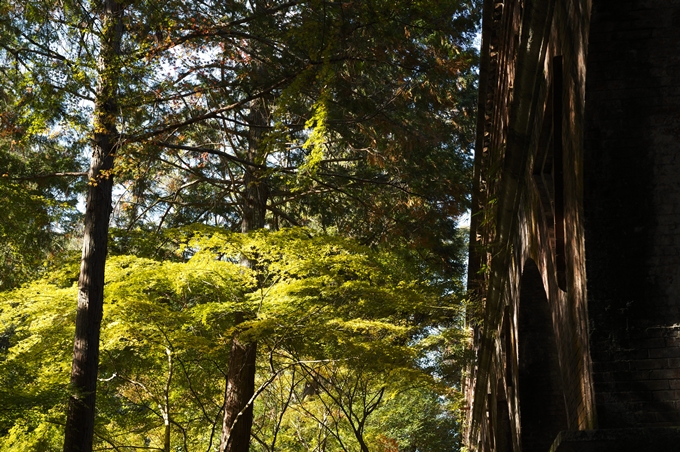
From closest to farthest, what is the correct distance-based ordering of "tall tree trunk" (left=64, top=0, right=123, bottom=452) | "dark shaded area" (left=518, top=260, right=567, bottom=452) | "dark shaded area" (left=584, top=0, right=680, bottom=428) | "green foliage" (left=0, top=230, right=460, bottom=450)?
"dark shaded area" (left=584, top=0, right=680, bottom=428), "dark shaded area" (left=518, top=260, right=567, bottom=452), "tall tree trunk" (left=64, top=0, right=123, bottom=452), "green foliage" (left=0, top=230, right=460, bottom=450)

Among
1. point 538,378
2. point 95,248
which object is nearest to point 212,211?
point 95,248

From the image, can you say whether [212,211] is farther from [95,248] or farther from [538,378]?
[538,378]

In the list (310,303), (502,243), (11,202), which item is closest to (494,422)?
(310,303)

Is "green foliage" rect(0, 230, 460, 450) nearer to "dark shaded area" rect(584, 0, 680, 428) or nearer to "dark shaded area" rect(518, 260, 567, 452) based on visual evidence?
"dark shaded area" rect(518, 260, 567, 452)

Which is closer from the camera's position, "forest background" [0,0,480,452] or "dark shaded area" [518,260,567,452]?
"dark shaded area" [518,260,567,452]

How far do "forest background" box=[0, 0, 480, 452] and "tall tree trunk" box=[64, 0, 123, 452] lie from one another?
0.09 feet

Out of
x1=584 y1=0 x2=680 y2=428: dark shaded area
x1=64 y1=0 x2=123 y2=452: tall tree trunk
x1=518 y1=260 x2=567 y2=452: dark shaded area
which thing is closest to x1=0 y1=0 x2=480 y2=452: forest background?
x1=64 y1=0 x2=123 y2=452: tall tree trunk

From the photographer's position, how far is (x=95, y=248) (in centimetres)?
1055

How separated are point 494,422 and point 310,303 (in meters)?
3.97

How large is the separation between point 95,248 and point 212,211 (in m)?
8.77

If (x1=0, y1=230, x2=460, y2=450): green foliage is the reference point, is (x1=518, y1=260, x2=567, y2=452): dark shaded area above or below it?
below

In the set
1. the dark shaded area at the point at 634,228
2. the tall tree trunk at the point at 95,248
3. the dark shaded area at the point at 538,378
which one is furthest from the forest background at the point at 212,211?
the dark shaded area at the point at 634,228

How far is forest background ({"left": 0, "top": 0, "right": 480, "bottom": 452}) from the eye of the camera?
34.2ft

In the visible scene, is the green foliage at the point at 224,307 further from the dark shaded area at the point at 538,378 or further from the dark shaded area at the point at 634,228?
the dark shaded area at the point at 634,228
